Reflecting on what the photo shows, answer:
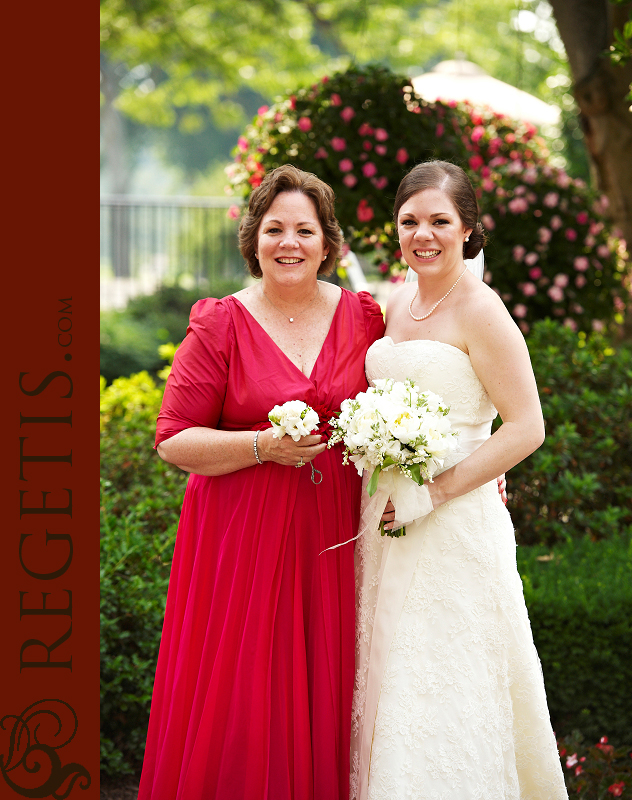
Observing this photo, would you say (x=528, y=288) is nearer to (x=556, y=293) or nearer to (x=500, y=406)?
(x=556, y=293)

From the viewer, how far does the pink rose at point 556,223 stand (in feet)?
19.9

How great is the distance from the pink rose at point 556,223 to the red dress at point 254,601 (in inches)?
152

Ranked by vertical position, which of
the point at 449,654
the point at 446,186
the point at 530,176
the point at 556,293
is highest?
the point at 530,176

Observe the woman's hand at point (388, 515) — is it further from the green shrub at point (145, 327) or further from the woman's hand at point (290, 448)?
the green shrub at point (145, 327)

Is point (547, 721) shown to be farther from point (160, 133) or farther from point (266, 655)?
point (160, 133)

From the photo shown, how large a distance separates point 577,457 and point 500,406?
7.48 ft

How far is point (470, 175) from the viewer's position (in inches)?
225

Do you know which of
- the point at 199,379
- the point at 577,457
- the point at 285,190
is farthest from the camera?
the point at 577,457

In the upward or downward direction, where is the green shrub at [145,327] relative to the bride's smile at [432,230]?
upward

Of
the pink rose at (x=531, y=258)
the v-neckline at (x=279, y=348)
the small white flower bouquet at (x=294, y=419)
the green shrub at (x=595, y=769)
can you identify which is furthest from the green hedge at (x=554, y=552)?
the small white flower bouquet at (x=294, y=419)

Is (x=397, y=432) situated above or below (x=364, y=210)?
below

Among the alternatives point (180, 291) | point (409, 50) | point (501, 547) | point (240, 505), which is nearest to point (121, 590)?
point (240, 505)

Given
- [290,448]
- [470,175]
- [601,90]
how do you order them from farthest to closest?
[601,90], [470,175], [290,448]

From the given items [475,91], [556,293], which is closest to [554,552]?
[556,293]
